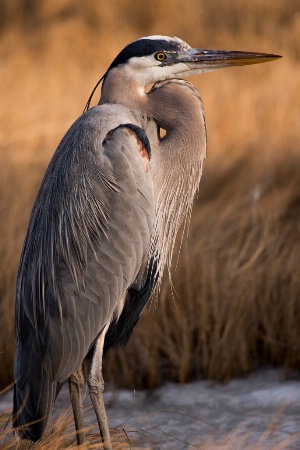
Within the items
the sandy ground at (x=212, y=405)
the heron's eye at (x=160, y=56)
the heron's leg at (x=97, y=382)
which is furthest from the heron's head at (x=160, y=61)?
the sandy ground at (x=212, y=405)

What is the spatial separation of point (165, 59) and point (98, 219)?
58 cm

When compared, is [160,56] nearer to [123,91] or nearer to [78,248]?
[123,91]

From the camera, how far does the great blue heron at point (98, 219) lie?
10.2 ft

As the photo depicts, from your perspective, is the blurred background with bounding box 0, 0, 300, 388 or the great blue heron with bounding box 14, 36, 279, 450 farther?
the blurred background with bounding box 0, 0, 300, 388

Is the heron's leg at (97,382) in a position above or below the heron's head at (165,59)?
below

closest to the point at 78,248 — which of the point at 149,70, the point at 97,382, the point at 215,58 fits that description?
the point at 97,382

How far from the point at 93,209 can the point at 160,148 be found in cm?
36

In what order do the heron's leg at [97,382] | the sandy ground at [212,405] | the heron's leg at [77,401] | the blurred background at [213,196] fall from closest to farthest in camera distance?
the heron's leg at [77,401], the heron's leg at [97,382], the sandy ground at [212,405], the blurred background at [213,196]

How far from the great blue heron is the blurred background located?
1.89 ft

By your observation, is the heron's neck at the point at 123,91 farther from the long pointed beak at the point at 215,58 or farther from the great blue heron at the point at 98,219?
the long pointed beak at the point at 215,58

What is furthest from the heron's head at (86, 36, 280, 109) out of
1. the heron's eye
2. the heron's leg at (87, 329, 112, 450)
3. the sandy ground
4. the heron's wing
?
the sandy ground

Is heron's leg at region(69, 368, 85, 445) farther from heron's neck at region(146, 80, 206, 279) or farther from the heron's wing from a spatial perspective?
heron's neck at region(146, 80, 206, 279)

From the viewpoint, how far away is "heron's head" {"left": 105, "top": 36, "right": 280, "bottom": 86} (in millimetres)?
3225

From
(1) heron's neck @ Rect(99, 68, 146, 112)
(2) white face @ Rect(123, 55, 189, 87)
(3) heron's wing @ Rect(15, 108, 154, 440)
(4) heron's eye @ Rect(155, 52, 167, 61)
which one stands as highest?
(4) heron's eye @ Rect(155, 52, 167, 61)
